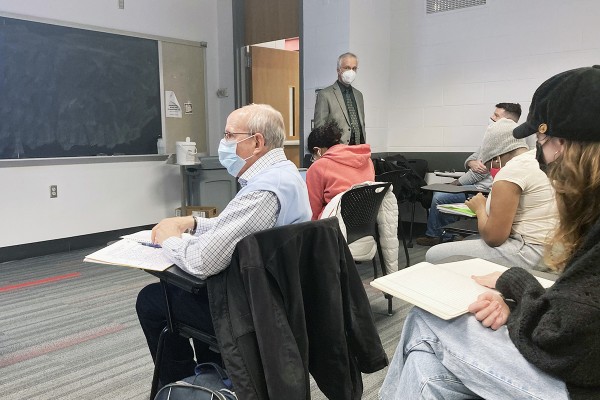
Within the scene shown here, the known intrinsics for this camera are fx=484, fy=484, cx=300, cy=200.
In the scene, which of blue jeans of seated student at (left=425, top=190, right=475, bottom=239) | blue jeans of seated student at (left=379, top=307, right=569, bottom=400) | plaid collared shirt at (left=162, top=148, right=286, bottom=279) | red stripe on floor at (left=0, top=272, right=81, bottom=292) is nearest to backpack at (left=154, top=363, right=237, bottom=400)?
plaid collared shirt at (left=162, top=148, right=286, bottom=279)

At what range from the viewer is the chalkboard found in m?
3.96

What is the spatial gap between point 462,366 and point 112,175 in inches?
170

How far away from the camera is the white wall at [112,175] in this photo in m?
4.09

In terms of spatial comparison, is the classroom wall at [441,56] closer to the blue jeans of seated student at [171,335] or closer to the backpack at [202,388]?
the blue jeans of seated student at [171,335]

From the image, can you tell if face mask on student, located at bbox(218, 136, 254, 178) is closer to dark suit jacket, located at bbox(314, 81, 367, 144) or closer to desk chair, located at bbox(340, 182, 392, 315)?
desk chair, located at bbox(340, 182, 392, 315)

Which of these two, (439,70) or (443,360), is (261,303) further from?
(439,70)

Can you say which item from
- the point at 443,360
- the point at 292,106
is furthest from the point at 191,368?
the point at 292,106

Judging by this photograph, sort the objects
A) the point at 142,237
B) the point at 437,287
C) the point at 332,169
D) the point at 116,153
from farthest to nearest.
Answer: the point at 116,153 → the point at 332,169 → the point at 142,237 → the point at 437,287

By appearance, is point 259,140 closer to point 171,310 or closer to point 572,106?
point 171,310

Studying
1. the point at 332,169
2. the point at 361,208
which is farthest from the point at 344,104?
the point at 361,208

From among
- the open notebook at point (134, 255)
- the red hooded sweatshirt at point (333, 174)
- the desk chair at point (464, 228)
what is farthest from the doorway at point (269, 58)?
the open notebook at point (134, 255)

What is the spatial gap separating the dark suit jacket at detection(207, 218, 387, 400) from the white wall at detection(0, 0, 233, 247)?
3.45 m

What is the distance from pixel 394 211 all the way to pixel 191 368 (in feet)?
5.10

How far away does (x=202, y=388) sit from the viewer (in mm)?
1527
